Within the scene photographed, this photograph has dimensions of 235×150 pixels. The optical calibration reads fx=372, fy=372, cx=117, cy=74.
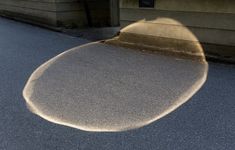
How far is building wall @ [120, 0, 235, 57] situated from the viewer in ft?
18.8

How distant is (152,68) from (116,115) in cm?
186

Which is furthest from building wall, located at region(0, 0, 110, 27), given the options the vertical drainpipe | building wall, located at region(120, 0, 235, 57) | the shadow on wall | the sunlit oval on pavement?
the shadow on wall

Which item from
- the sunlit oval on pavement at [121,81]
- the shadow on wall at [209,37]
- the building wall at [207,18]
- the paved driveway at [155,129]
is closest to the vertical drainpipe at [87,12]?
A: the sunlit oval on pavement at [121,81]

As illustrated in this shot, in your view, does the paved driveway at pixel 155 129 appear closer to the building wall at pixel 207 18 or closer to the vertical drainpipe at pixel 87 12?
the building wall at pixel 207 18

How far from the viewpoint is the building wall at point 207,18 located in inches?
226

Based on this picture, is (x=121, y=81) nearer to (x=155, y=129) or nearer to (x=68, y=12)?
(x=155, y=129)

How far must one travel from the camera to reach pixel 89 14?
10.7 metres

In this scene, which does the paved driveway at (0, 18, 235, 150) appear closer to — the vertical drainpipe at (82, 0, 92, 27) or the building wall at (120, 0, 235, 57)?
the building wall at (120, 0, 235, 57)

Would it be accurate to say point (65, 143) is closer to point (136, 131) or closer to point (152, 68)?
point (136, 131)

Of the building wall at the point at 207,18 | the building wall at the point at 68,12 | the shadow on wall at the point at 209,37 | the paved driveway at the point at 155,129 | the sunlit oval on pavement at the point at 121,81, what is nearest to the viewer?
the paved driveway at the point at 155,129

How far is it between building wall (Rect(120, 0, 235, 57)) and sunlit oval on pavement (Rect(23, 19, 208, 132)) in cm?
18

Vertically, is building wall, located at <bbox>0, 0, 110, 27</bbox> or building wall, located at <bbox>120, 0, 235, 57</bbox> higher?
building wall, located at <bbox>120, 0, 235, 57</bbox>

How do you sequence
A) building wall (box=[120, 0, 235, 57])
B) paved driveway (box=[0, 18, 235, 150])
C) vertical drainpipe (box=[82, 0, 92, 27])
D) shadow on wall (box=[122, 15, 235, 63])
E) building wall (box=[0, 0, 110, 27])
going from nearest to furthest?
paved driveway (box=[0, 18, 235, 150])
building wall (box=[120, 0, 235, 57])
shadow on wall (box=[122, 15, 235, 63])
building wall (box=[0, 0, 110, 27])
vertical drainpipe (box=[82, 0, 92, 27])

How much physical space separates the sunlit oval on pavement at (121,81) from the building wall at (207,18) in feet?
0.59
